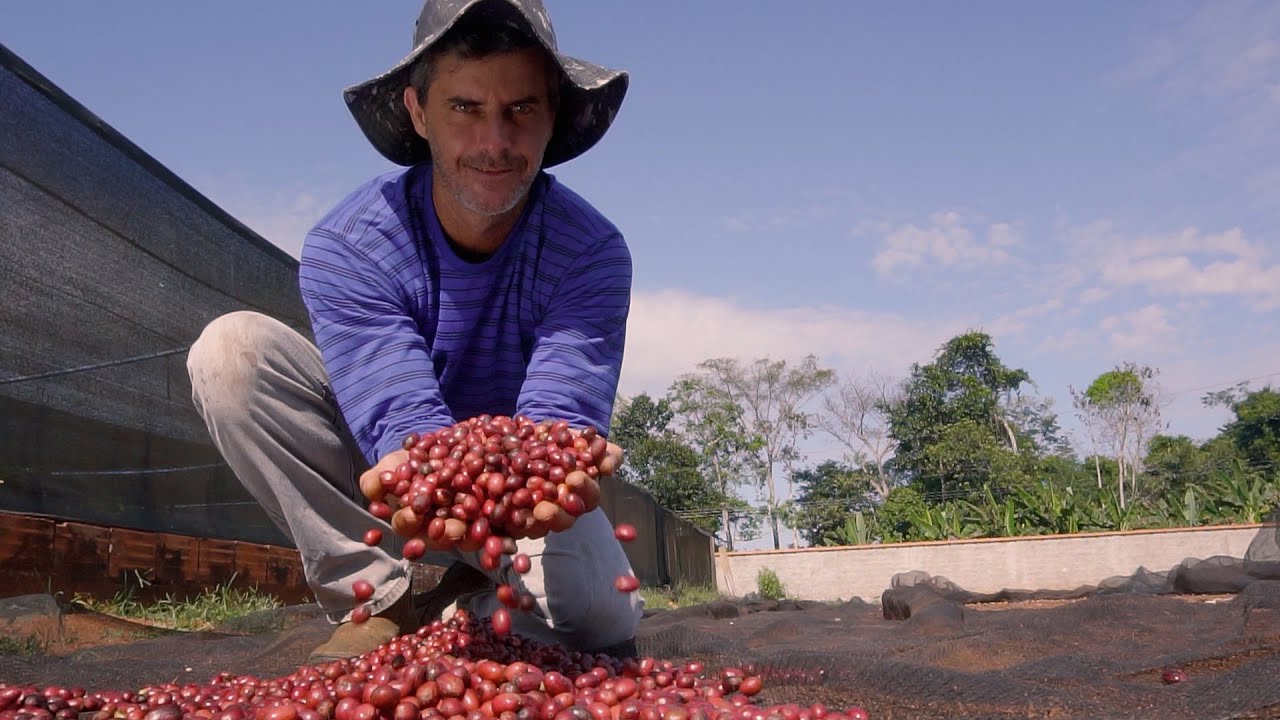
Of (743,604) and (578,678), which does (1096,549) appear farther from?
(578,678)

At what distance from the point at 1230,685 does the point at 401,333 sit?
1.72 metres

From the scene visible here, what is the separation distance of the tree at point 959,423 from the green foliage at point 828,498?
7.78 feet

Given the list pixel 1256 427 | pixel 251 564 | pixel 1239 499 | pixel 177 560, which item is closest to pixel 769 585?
pixel 1239 499

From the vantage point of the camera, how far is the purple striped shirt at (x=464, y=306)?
2041 mm

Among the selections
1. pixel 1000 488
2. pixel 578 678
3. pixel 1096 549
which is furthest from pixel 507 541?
pixel 1000 488

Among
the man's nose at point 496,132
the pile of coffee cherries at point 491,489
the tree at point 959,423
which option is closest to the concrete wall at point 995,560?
the tree at point 959,423

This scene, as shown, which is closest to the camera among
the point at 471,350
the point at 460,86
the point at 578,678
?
the point at 578,678

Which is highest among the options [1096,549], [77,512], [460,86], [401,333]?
[460,86]

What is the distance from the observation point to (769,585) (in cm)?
1686

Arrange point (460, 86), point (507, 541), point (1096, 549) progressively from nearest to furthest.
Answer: point (507, 541)
point (460, 86)
point (1096, 549)

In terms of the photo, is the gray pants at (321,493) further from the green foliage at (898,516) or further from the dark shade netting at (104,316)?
the green foliage at (898,516)

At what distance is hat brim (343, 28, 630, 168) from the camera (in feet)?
6.91

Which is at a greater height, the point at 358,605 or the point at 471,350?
the point at 471,350

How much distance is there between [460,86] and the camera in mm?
1971
